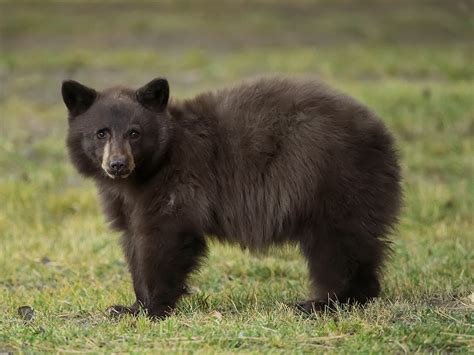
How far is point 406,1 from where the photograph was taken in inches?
1005

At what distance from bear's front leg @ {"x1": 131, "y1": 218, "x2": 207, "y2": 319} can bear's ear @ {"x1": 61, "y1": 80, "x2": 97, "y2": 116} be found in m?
0.97

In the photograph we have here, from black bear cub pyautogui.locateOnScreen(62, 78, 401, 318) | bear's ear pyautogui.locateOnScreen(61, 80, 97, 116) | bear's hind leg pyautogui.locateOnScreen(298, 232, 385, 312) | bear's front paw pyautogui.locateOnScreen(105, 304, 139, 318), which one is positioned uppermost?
bear's ear pyautogui.locateOnScreen(61, 80, 97, 116)

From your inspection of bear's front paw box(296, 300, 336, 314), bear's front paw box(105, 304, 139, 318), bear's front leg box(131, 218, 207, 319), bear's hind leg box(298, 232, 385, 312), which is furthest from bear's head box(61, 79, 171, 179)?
bear's front paw box(296, 300, 336, 314)

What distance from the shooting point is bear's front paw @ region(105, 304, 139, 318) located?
6047 millimetres

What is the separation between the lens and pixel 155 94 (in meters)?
6.26

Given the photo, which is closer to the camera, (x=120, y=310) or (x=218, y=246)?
(x=120, y=310)

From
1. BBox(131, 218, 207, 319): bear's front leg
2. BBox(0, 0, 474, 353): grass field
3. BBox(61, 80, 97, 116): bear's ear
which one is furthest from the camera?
BBox(61, 80, 97, 116): bear's ear

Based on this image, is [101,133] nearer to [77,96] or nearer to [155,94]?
[77,96]

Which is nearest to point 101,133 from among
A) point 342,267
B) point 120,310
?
point 120,310

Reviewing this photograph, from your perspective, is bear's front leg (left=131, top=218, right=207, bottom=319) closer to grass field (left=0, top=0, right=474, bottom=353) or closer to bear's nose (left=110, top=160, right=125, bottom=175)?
grass field (left=0, top=0, right=474, bottom=353)

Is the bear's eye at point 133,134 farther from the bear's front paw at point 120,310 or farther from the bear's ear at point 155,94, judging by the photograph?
the bear's front paw at point 120,310

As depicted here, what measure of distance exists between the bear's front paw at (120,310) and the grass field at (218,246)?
14 centimetres

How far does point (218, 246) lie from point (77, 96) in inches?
115

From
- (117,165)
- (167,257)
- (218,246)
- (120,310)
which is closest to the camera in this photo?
(117,165)
